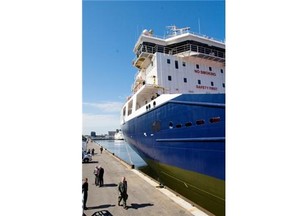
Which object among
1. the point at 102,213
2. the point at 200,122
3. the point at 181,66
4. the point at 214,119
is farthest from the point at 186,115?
the point at 181,66

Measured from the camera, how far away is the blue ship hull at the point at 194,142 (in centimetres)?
513

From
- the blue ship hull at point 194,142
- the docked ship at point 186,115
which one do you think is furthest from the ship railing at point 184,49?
the blue ship hull at point 194,142

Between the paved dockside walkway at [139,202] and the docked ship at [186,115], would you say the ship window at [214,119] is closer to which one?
the docked ship at [186,115]

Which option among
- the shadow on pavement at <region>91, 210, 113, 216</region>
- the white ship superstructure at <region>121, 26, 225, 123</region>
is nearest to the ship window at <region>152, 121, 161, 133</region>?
the white ship superstructure at <region>121, 26, 225, 123</region>

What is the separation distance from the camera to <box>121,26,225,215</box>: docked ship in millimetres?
5297

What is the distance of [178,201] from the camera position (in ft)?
16.2

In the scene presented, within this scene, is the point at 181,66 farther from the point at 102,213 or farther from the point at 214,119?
the point at 102,213

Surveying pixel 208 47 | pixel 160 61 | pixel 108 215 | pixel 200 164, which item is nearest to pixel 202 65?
pixel 208 47

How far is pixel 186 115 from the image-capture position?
611cm

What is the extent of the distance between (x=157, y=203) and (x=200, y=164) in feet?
4.93

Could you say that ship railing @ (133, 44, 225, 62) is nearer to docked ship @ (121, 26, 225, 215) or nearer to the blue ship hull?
docked ship @ (121, 26, 225, 215)

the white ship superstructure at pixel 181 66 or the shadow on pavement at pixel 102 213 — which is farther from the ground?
the white ship superstructure at pixel 181 66

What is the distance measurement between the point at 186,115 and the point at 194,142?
2.41 ft

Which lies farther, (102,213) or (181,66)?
(181,66)
